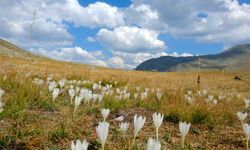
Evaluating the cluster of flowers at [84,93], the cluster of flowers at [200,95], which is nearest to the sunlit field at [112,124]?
the cluster of flowers at [84,93]

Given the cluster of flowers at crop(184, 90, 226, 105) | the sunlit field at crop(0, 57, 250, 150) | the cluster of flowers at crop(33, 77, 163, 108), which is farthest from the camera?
the cluster of flowers at crop(184, 90, 226, 105)

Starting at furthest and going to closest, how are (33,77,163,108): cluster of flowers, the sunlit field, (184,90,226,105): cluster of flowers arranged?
1. (184,90,226,105): cluster of flowers
2. (33,77,163,108): cluster of flowers
3. the sunlit field

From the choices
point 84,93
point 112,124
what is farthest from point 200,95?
point 112,124

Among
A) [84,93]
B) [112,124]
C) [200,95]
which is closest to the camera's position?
[112,124]

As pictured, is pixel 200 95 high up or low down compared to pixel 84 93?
down

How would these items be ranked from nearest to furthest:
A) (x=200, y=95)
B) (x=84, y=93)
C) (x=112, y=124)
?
(x=112, y=124), (x=84, y=93), (x=200, y=95)

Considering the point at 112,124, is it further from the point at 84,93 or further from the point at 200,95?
the point at 200,95

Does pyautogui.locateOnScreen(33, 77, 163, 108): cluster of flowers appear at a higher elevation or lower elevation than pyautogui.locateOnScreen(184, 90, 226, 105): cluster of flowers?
higher

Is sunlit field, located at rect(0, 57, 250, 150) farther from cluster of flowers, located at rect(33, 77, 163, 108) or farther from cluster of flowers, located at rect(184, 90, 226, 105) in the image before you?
cluster of flowers, located at rect(184, 90, 226, 105)

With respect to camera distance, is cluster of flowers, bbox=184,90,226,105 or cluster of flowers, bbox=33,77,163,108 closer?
cluster of flowers, bbox=33,77,163,108

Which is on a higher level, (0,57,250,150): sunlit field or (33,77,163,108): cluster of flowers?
(33,77,163,108): cluster of flowers

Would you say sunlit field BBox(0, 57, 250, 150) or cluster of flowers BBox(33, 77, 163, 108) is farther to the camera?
cluster of flowers BBox(33, 77, 163, 108)

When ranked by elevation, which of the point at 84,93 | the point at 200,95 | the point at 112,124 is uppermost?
the point at 84,93

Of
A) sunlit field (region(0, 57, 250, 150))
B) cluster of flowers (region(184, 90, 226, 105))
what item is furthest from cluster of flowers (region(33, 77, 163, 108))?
cluster of flowers (region(184, 90, 226, 105))
